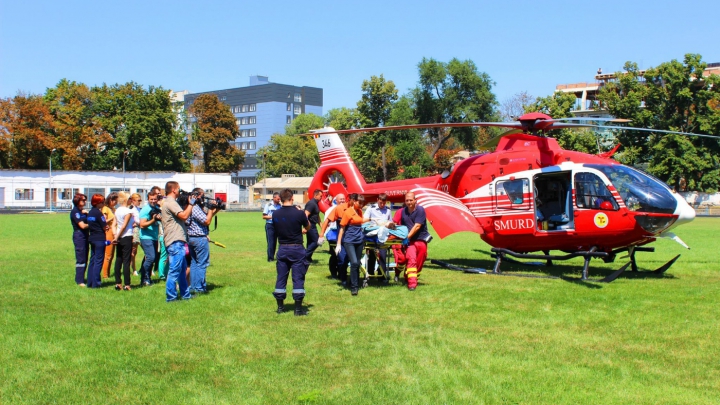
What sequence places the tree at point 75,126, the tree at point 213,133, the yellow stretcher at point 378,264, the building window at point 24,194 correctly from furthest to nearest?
the tree at point 213,133 → the tree at point 75,126 → the building window at point 24,194 → the yellow stretcher at point 378,264

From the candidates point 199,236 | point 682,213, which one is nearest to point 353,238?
point 199,236

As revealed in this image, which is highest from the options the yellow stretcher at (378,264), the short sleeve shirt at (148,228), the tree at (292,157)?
the tree at (292,157)

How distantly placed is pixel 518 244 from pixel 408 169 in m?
49.0

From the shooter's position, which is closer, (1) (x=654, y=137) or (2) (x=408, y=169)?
(1) (x=654, y=137)

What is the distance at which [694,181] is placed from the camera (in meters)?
53.7

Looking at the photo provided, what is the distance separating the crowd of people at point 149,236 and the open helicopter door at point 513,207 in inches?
261

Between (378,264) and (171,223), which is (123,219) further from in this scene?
(378,264)

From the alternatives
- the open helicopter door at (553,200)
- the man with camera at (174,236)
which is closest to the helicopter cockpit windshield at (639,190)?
the open helicopter door at (553,200)

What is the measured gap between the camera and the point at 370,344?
23.7 feet

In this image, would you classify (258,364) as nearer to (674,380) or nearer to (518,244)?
(674,380)

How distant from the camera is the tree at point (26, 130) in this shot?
64.4 metres

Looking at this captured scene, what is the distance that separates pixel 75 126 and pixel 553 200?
64944 mm

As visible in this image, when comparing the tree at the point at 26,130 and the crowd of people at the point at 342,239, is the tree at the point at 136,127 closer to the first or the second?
the tree at the point at 26,130

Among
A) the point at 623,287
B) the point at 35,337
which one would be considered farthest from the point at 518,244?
the point at 35,337
